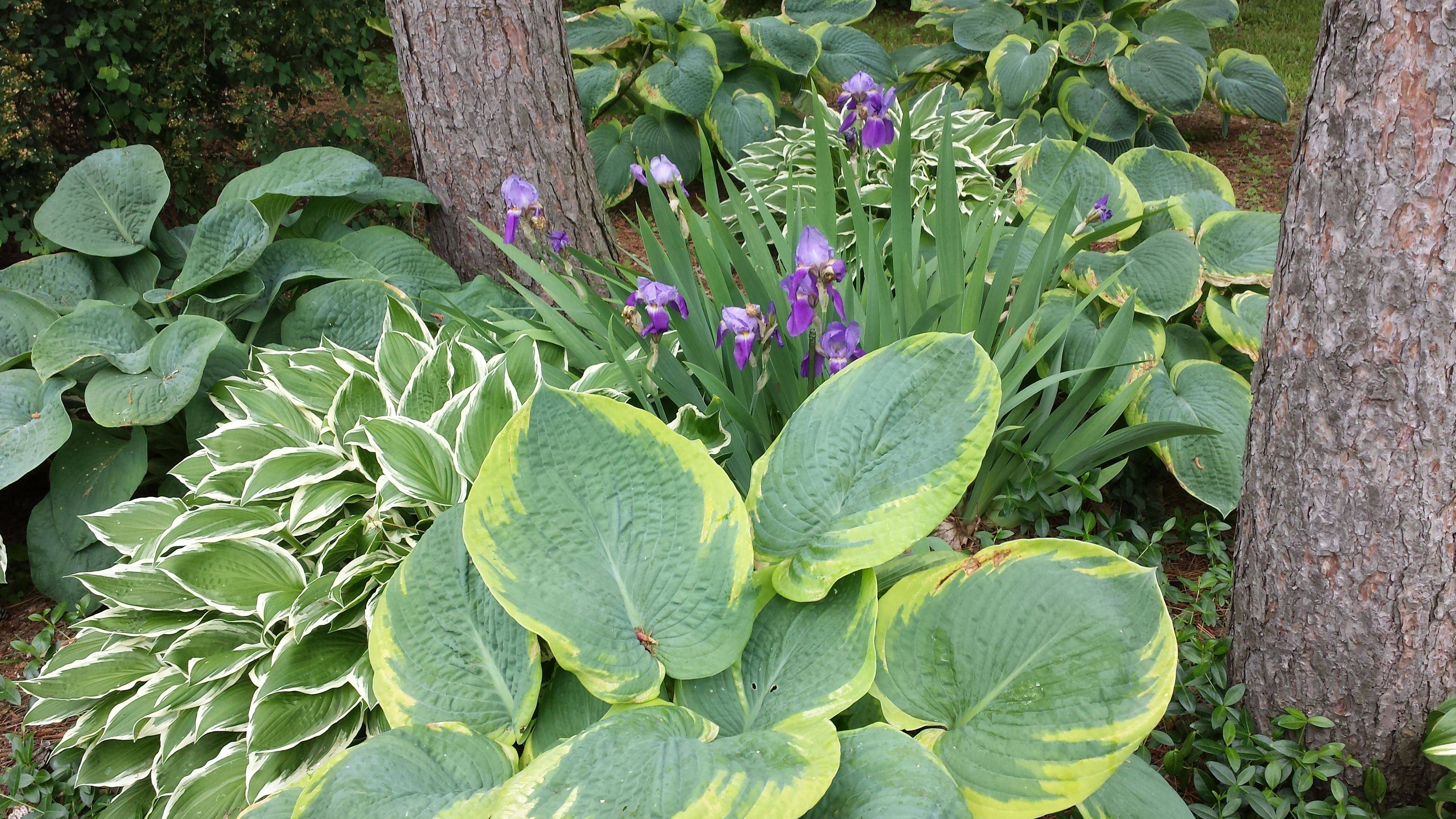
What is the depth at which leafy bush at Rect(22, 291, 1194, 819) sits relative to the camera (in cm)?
115

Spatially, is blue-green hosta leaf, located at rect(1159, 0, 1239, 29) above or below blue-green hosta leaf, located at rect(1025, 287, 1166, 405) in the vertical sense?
above

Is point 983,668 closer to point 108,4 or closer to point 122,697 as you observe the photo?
point 122,697

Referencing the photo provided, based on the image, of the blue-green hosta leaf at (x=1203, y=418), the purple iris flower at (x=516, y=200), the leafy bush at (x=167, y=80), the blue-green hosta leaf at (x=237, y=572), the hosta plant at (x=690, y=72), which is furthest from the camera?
the hosta plant at (x=690, y=72)

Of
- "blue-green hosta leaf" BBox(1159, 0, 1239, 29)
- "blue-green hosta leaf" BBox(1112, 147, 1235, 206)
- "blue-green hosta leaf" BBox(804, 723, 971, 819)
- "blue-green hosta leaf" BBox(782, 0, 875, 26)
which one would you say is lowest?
"blue-green hosta leaf" BBox(804, 723, 971, 819)

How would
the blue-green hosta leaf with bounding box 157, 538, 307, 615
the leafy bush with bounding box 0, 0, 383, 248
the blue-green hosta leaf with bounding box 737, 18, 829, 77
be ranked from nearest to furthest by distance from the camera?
the blue-green hosta leaf with bounding box 157, 538, 307, 615 < the leafy bush with bounding box 0, 0, 383, 248 < the blue-green hosta leaf with bounding box 737, 18, 829, 77

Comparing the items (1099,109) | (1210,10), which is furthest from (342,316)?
(1210,10)

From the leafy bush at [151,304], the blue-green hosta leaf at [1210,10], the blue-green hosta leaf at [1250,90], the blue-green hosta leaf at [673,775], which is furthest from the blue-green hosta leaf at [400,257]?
the blue-green hosta leaf at [1210,10]

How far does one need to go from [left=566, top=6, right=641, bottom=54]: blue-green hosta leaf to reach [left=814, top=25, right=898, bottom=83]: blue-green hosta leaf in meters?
0.85

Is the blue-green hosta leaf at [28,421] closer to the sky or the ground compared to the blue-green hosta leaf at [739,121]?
closer to the ground

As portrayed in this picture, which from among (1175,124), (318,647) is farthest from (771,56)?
(318,647)

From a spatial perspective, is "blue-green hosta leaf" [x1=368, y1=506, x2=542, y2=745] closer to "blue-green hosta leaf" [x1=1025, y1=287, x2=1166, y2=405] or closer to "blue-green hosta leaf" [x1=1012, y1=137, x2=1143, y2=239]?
"blue-green hosta leaf" [x1=1025, y1=287, x2=1166, y2=405]

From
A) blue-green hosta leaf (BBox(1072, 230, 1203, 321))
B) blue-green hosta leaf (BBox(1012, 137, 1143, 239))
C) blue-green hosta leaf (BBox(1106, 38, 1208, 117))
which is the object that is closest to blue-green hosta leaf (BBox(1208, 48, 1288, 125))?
blue-green hosta leaf (BBox(1106, 38, 1208, 117))

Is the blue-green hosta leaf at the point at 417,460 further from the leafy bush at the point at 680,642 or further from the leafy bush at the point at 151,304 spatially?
the leafy bush at the point at 151,304

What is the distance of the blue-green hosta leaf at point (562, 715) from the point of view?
1.37m
